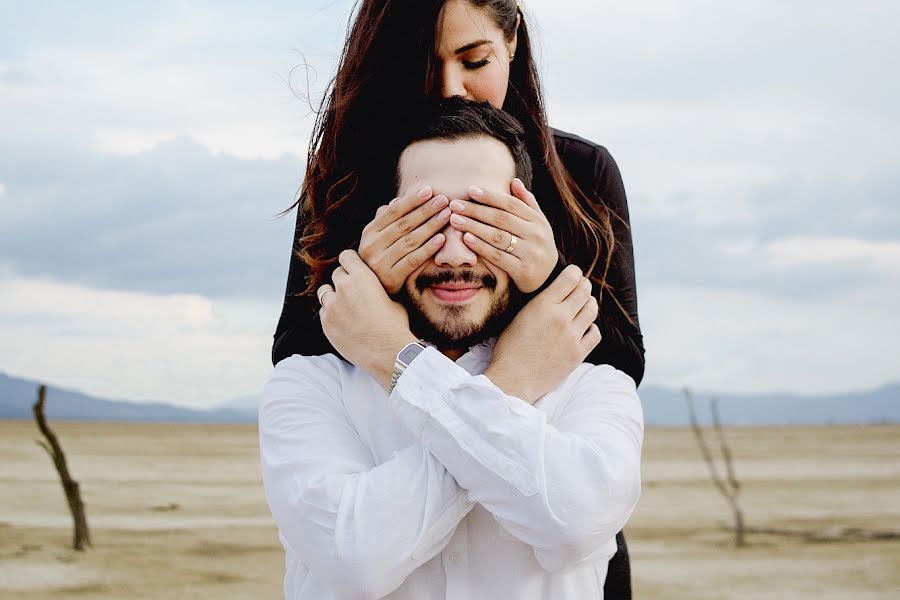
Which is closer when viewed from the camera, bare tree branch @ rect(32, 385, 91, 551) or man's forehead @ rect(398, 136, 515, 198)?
man's forehead @ rect(398, 136, 515, 198)

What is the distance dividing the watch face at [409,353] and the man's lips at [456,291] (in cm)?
14

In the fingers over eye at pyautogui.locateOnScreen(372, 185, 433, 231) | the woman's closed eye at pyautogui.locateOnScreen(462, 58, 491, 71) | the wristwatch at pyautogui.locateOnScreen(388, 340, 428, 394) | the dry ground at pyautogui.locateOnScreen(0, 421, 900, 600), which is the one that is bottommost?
the dry ground at pyautogui.locateOnScreen(0, 421, 900, 600)

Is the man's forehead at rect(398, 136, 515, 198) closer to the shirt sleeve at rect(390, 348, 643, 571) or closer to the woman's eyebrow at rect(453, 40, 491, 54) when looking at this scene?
the shirt sleeve at rect(390, 348, 643, 571)

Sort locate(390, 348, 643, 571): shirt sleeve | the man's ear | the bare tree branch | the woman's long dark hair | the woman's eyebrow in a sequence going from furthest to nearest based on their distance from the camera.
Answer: the bare tree branch → the man's ear → the woman's eyebrow → the woman's long dark hair → locate(390, 348, 643, 571): shirt sleeve

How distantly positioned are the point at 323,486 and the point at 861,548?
1986 centimetres

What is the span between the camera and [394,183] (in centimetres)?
244

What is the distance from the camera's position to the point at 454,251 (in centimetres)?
222

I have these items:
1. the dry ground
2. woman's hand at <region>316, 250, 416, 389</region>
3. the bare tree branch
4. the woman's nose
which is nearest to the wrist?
woman's hand at <region>316, 250, 416, 389</region>

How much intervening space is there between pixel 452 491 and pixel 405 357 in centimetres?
31

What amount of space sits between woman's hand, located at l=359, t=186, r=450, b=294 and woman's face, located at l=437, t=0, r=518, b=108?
1.06 m

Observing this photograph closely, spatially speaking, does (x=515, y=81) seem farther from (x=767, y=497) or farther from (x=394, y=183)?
(x=767, y=497)

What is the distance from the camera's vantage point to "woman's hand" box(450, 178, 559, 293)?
221 cm

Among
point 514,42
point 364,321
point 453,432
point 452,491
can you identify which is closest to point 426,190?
point 364,321

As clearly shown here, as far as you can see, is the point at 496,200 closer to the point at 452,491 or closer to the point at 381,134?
the point at 381,134
